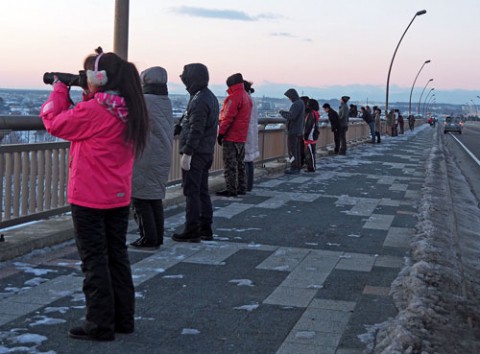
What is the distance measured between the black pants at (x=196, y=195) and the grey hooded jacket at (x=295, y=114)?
8.10 metres

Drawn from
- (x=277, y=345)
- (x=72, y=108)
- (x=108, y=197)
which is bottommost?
(x=277, y=345)

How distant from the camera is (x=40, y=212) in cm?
826

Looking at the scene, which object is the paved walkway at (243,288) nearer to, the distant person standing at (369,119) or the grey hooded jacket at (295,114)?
the grey hooded jacket at (295,114)

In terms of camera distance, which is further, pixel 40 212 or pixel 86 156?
pixel 40 212

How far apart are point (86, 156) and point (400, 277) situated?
324 cm

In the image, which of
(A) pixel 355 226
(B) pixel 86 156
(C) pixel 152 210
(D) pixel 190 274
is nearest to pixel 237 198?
(A) pixel 355 226

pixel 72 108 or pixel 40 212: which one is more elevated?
→ pixel 72 108

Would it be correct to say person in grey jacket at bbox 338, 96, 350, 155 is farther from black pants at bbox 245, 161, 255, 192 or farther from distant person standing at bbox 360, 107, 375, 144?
black pants at bbox 245, 161, 255, 192

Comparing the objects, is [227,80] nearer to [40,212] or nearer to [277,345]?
[40,212]

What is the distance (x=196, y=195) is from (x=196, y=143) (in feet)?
2.07

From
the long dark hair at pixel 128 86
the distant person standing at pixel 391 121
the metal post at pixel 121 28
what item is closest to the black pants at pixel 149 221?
the metal post at pixel 121 28

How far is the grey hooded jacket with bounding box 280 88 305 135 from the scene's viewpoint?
16.6 meters

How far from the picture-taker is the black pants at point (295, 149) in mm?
16859

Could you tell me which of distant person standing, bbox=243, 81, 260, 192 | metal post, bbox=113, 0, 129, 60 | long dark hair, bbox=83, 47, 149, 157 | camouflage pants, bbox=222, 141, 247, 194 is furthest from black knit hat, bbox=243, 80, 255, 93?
long dark hair, bbox=83, 47, 149, 157
